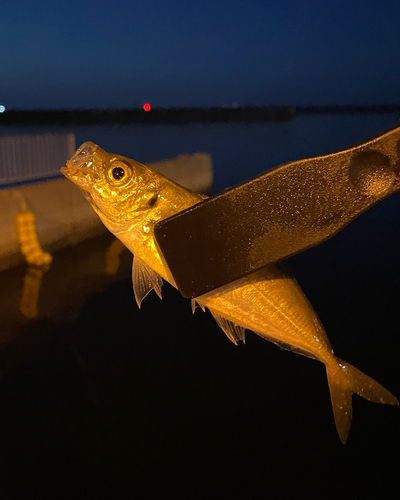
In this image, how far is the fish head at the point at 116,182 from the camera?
215 centimetres

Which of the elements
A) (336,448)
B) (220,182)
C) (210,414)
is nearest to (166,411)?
(210,414)

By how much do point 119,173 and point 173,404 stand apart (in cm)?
368

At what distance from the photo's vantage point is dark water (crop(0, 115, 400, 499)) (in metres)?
4.30

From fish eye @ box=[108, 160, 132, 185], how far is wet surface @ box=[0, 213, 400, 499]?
10.5ft

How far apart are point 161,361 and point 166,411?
3.27ft

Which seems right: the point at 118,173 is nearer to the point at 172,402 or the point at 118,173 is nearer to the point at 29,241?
the point at 172,402

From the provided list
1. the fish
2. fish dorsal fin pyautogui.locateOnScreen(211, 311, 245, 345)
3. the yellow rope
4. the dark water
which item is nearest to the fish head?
the fish

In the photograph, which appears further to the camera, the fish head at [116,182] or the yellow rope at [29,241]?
the yellow rope at [29,241]

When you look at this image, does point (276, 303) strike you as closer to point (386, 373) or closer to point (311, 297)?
point (386, 373)

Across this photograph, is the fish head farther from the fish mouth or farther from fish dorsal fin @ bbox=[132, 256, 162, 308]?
fish dorsal fin @ bbox=[132, 256, 162, 308]

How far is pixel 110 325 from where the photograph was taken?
6867mm

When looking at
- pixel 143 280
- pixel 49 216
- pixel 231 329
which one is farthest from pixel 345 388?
pixel 49 216

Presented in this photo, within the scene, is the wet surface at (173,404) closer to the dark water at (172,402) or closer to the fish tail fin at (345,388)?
the dark water at (172,402)

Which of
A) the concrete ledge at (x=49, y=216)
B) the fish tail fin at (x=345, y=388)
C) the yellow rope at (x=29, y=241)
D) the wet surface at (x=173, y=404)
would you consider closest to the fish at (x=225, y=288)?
A: the fish tail fin at (x=345, y=388)
